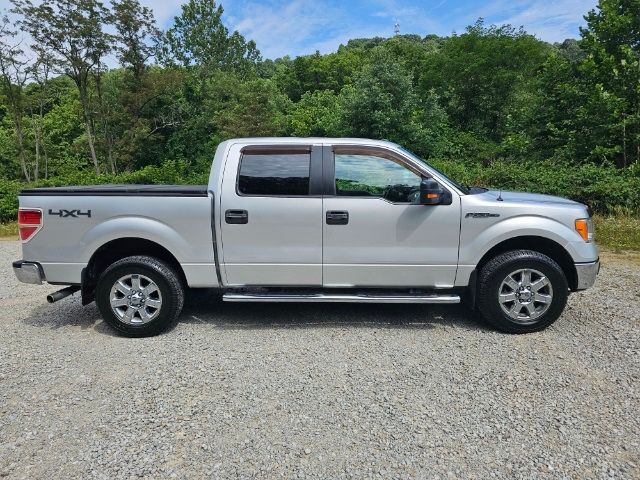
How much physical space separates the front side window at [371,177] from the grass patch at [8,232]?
11240 mm

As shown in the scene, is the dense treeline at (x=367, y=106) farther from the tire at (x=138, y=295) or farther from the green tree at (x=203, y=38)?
the tire at (x=138, y=295)

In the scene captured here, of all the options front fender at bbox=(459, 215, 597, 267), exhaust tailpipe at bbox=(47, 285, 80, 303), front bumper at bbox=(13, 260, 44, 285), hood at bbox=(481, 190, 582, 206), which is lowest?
exhaust tailpipe at bbox=(47, 285, 80, 303)

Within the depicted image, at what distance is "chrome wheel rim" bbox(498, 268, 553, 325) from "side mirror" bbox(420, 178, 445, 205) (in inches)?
41.2

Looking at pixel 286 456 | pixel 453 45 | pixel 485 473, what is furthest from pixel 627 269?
pixel 453 45

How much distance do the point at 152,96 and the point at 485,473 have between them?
27.4 m

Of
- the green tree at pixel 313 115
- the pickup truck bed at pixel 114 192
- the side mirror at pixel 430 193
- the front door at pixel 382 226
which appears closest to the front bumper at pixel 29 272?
the pickup truck bed at pixel 114 192

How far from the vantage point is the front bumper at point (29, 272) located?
168 inches

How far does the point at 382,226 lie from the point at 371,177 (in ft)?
1.71

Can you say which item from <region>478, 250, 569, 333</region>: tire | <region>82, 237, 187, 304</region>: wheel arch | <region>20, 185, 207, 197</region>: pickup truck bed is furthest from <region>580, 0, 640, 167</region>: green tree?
<region>82, 237, 187, 304</region>: wheel arch

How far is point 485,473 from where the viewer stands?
2438 mm

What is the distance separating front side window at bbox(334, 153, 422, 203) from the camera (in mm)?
4301

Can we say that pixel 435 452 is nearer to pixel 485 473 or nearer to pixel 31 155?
pixel 485 473

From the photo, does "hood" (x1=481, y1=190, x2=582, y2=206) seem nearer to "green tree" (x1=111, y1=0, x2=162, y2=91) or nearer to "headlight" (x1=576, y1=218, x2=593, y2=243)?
"headlight" (x1=576, y1=218, x2=593, y2=243)

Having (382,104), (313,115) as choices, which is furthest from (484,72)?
(313,115)
